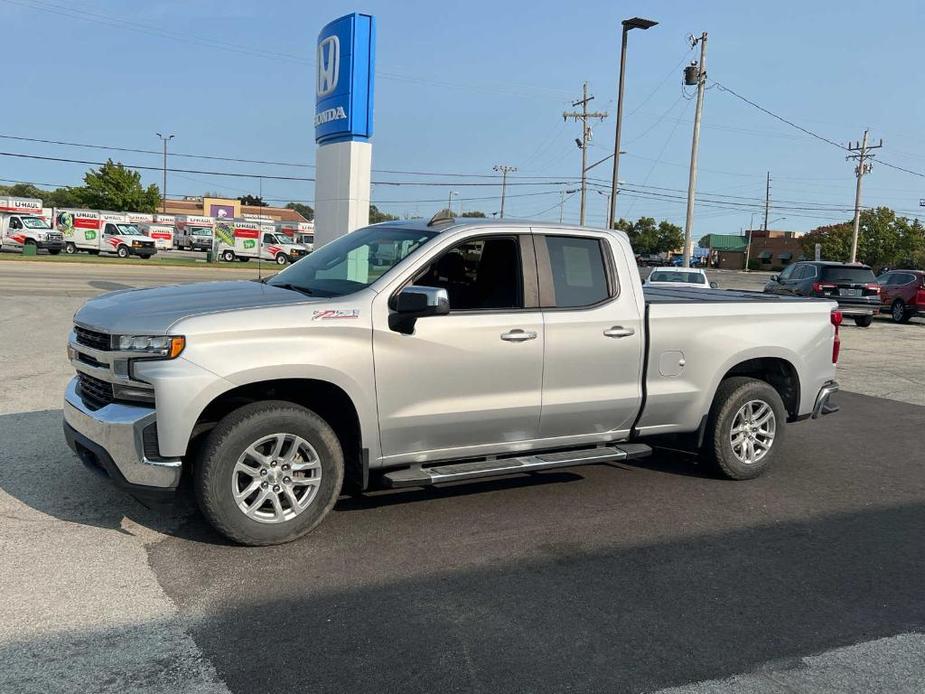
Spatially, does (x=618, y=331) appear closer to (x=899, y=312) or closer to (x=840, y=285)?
(x=840, y=285)

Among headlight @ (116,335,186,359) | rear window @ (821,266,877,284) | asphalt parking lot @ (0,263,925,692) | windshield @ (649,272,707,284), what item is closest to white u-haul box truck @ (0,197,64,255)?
windshield @ (649,272,707,284)

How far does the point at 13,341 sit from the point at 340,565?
9.53m

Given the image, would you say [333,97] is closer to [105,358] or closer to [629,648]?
[105,358]

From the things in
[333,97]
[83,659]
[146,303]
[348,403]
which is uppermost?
[333,97]

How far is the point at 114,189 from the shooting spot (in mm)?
68625

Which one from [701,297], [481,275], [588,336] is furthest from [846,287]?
[481,275]

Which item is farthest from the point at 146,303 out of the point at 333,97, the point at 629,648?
the point at 333,97

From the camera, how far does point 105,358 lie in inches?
170

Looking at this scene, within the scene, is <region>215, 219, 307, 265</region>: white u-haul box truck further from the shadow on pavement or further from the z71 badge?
the shadow on pavement

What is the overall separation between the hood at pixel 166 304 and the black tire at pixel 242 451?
0.61 meters

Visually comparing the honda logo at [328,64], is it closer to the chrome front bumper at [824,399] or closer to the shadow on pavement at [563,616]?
the chrome front bumper at [824,399]

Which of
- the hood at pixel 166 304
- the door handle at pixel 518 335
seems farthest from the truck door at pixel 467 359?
the hood at pixel 166 304

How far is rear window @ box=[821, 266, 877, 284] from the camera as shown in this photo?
828 inches

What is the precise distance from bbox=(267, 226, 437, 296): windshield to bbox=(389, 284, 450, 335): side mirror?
336mm
